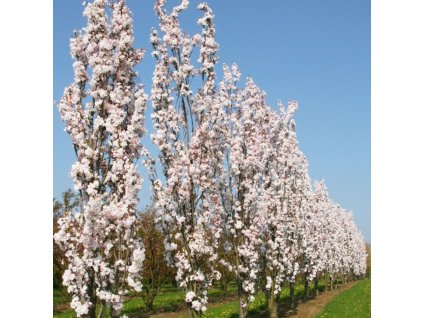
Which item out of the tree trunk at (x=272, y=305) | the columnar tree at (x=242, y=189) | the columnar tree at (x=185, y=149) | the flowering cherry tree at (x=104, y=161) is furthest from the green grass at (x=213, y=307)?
the flowering cherry tree at (x=104, y=161)

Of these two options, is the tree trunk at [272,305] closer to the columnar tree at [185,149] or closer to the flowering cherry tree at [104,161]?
the columnar tree at [185,149]

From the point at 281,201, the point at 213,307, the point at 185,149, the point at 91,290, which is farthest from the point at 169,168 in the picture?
the point at 213,307

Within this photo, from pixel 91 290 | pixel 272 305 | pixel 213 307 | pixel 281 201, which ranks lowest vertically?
pixel 213 307

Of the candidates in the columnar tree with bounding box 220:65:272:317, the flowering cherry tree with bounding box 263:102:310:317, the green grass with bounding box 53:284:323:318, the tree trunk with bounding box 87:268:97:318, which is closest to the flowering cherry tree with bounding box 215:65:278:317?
the columnar tree with bounding box 220:65:272:317

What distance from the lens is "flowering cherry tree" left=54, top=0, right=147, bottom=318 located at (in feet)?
17.3

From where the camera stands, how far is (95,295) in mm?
5383

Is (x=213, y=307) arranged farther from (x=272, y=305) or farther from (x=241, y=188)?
(x=241, y=188)

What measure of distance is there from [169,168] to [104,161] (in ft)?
5.89

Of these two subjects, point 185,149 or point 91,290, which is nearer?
point 91,290

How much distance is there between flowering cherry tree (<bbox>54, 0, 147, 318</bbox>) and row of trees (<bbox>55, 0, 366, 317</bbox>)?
16 millimetres

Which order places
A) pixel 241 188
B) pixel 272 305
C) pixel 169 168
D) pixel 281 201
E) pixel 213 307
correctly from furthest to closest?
pixel 213 307
pixel 281 201
pixel 272 305
pixel 241 188
pixel 169 168

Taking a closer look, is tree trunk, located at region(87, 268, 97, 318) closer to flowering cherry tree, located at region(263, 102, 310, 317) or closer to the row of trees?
the row of trees

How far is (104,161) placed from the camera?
5.65 m
